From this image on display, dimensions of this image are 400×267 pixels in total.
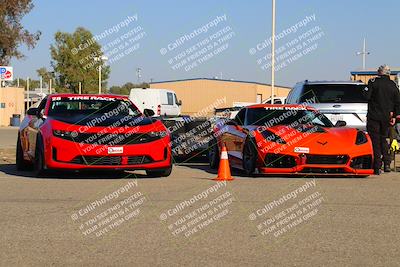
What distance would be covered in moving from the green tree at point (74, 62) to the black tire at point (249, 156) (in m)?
46.2

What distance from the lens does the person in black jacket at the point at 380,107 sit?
1159 cm

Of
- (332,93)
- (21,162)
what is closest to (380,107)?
(332,93)

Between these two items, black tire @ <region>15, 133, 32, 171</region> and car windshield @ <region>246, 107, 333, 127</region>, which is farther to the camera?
black tire @ <region>15, 133, 32, 171</region>

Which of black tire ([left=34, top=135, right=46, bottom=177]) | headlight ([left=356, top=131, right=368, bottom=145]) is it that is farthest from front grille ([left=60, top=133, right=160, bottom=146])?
headlight ([left=356, top=131, right=368, bottom=145])

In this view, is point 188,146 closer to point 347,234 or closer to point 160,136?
point 160,136

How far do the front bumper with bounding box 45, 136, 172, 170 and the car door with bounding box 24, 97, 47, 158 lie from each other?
2.93 ft

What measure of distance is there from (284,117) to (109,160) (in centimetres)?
346

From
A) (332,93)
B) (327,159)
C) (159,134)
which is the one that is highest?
(332,93)

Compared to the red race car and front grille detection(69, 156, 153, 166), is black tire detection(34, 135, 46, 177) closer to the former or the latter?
the red race car

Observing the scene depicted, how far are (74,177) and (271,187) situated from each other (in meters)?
3.38

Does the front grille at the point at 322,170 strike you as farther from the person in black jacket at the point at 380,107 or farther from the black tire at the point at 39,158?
the black tire at the point at 39,158

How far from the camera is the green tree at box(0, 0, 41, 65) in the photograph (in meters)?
40.8

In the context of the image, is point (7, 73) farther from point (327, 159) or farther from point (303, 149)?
point (327, 159)

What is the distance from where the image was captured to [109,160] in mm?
10312
